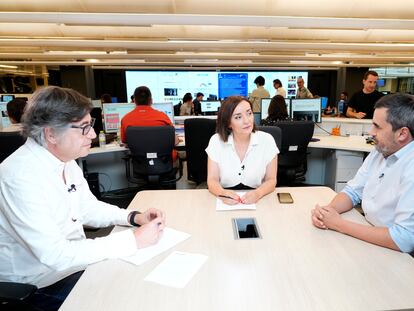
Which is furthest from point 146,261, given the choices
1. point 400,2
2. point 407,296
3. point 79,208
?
point 400,2

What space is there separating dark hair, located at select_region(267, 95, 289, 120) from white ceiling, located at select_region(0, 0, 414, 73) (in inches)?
34.3

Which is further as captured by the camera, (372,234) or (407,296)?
(372,234)

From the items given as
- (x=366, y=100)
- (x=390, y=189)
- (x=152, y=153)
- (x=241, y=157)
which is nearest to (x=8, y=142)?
(x=152, y=153)

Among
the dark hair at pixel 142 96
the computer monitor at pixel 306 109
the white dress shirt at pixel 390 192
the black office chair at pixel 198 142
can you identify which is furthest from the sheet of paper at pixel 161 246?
the computer monitor at pixel 306 109

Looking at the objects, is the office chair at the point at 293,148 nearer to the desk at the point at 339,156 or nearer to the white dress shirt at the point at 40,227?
the desk at the point at 339,156

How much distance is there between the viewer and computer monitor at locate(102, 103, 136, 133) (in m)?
3.98

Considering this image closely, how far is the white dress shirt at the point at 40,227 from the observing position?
1030 millimetres

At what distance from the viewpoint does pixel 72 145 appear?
1196 mm

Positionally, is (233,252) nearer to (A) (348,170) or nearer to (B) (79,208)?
(B) (79,208)

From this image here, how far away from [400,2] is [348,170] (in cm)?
204

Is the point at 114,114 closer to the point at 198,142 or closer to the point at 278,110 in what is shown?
the point at 198,142

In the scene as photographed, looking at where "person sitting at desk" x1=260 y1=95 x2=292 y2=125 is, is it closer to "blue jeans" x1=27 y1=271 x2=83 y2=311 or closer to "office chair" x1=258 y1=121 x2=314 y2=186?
"office chair" x1=258 y1=121 x2=314 y2=186

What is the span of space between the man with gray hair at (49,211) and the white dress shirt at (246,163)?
2.51 feet

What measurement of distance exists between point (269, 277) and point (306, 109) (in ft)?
11.3
